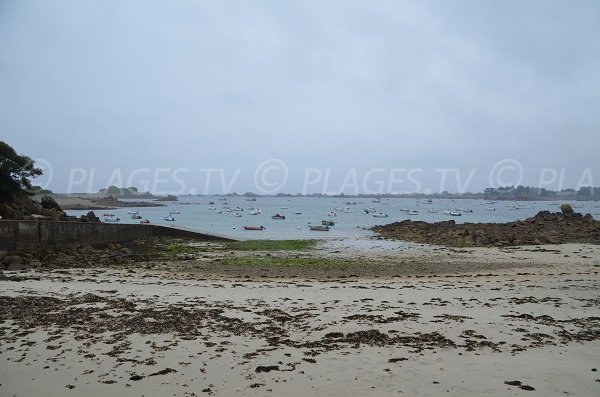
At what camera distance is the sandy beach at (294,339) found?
4801 mm

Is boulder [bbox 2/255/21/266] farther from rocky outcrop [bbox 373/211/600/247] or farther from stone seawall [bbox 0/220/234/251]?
rocky outcrop [bbox 373/211/600/247]

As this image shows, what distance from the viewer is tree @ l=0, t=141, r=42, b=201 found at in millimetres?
25562

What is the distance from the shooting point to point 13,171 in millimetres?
26250

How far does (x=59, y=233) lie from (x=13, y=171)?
10.4 meters

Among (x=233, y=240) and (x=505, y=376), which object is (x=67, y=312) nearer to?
(x=505, y=376)

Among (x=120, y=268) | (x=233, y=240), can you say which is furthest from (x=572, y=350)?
(x=233, y=240)

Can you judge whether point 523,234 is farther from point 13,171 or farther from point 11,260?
point 13,171

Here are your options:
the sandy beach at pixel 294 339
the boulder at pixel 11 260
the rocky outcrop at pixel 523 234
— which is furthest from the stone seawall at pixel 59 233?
the rocky outcrop at pixel 523 234

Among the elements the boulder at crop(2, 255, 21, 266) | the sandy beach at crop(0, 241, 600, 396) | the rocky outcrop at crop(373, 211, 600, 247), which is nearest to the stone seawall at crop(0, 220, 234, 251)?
the boulder at crop(2, 255, 21, 266)

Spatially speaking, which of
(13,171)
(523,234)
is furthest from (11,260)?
(523,234)

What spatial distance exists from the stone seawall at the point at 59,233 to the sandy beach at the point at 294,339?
5261 mm

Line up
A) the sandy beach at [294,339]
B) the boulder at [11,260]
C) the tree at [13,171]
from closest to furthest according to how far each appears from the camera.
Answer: the sandy beach at [294,339] → the boulder at [11,260] → the tree at [13,171]

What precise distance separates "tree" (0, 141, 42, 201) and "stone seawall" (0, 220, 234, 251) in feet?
22.0

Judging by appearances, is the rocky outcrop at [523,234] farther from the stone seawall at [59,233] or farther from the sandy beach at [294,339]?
the stone seawall at [59,233]
